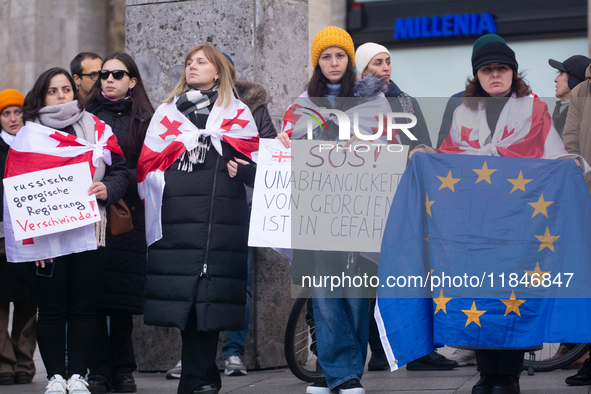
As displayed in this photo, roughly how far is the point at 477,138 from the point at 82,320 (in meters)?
2.54

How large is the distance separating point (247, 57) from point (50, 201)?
6.63ft

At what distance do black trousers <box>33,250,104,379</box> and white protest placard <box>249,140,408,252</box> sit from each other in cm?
104

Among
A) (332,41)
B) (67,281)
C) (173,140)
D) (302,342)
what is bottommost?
(302,342)

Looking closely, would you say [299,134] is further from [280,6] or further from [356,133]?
[280,6]

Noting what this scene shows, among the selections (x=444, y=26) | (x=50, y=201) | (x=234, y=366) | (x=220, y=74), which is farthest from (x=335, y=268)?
(x=444, y=26)

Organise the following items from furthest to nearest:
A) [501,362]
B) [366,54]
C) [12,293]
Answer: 1. [366,54]
2. [12,293]
3. [501,362]

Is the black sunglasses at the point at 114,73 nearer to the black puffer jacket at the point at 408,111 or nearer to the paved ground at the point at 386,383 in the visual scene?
the black puffer jacket at the point at 408,111

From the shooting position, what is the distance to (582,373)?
187 inches

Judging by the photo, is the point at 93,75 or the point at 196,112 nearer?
the point at 196,112

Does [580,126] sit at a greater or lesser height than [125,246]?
greater

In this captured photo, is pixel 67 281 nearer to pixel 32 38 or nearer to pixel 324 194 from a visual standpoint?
pixel 324 194

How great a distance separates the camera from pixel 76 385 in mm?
4492

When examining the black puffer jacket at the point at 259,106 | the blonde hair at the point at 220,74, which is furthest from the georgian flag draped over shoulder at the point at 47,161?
the black puffer jacket at the point at 259,106

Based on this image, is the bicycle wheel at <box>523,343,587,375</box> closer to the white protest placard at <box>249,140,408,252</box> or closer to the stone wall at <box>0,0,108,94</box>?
the white protest placard at <box>249,140,408,252</box>
